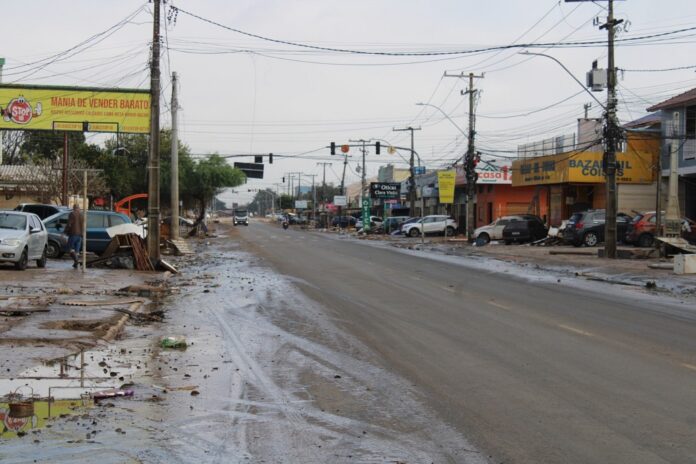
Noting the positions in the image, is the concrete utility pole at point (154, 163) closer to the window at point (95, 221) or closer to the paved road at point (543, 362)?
the window at point (95, 221)

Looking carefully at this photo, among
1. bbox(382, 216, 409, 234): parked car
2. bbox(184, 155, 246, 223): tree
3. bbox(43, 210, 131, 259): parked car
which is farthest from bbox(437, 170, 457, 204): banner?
bbox(43, 210, 131, 259): parked car

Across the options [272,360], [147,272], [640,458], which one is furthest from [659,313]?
[147,272]

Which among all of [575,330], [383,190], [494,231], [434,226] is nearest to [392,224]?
[383,190]

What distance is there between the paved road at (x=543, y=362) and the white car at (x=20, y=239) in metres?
7.90

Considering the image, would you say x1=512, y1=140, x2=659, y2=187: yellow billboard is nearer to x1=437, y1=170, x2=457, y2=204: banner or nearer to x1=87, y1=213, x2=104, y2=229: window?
x1=437, y1=170, x2=457, y2=204: banner

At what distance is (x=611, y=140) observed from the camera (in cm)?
2991

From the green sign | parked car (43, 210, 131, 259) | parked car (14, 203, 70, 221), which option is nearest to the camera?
parked car (43, 210, 131, 259)

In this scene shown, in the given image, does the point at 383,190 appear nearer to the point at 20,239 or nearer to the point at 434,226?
the point at 434,226

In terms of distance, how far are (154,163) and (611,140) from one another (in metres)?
17.7

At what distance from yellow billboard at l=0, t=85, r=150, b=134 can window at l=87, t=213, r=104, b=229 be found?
1034cm

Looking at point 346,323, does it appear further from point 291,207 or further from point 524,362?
point 291,207

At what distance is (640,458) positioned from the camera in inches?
215

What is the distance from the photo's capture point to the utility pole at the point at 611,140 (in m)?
29.5

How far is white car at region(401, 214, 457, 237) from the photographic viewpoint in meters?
58.2
